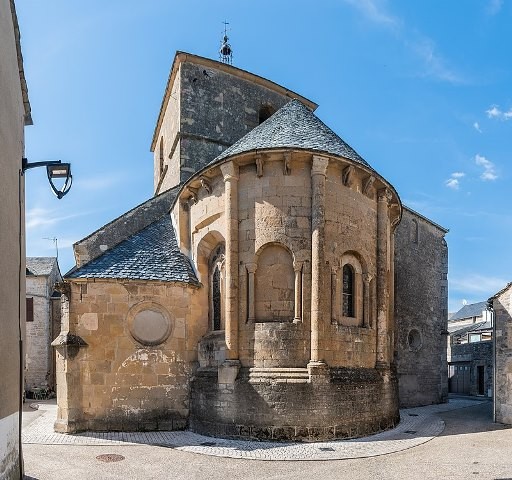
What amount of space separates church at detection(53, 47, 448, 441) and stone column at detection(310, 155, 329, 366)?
0.03 meters

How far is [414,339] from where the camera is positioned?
811 inches

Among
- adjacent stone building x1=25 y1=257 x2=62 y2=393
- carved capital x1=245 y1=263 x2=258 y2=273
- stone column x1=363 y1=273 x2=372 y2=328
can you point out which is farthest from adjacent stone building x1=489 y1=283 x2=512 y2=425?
adjacent stone building x1=25 y1=257 x2=62 y2=393

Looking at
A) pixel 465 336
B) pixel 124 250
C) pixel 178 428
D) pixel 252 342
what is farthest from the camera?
pixel 465 336

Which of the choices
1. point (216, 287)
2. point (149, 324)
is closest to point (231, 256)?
point (216, 287)

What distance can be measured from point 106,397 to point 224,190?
5.93m

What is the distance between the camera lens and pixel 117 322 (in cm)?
1259

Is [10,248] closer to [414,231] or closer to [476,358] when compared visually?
[414,231]

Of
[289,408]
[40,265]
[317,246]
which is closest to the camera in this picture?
[289,408]

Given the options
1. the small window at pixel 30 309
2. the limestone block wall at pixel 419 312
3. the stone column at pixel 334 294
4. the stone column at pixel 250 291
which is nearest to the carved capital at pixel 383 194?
the stone column at pixel 334 294

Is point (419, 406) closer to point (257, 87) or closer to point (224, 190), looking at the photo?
point (224, 190)

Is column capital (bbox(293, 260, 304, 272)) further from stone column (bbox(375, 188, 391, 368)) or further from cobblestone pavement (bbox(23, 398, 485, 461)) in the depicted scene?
cobblestone pavement (bbox(23, 398, 485, 461))

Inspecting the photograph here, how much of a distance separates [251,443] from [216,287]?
14.0 feet

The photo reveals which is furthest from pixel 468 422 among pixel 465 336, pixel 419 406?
pixel 465 336

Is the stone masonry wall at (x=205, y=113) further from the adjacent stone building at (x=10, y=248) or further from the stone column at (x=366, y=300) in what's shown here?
the adjacent stone building at (x=10, y=248)
